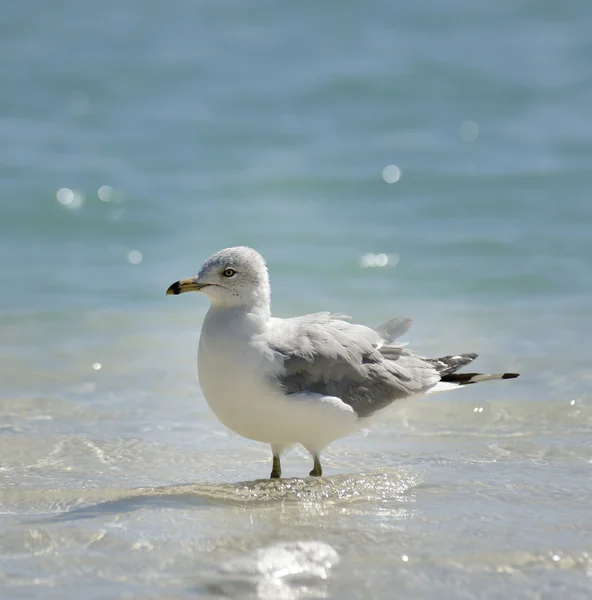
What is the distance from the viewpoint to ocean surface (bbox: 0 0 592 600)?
3637 millimetres

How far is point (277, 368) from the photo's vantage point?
448 centimetres

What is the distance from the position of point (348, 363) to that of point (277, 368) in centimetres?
43

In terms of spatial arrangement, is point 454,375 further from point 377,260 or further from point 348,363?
point 377,260

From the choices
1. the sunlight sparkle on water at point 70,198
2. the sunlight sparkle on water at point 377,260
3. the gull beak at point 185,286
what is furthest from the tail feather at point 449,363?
the sunlight sparkle on water at point 70,198

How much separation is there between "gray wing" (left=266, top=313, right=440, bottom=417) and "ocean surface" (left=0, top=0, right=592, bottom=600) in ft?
1.04

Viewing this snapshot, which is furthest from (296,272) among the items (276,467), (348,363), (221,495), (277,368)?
(221,495)

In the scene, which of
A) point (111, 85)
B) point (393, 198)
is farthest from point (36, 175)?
point (393, 198)

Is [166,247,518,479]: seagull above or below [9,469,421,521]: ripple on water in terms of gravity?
above

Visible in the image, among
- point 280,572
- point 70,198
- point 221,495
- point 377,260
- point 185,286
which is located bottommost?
point 280,572

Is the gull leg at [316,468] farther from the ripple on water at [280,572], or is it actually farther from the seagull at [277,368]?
the ripple on water at [280,572]

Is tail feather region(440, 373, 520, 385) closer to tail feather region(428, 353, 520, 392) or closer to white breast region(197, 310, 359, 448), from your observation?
tail feather region(428, 353, 520, 392)

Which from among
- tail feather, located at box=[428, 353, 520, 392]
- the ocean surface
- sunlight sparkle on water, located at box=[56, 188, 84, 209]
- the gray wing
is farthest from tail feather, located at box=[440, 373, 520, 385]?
sunlight sparkle on water, located at box=[56, 188, 84, 209]

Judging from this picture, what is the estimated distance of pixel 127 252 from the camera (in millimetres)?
10031

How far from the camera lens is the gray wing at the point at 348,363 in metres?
4.57
